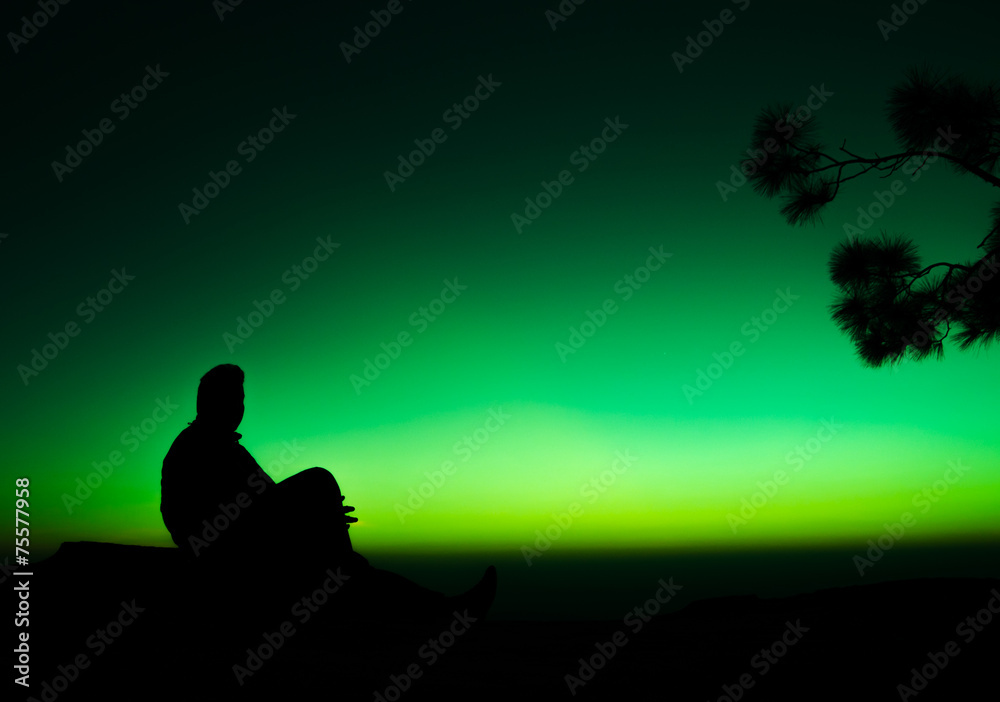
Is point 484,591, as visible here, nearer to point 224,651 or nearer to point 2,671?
point 224,651

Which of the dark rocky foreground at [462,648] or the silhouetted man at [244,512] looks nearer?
the dark rocky foreground at [462,648]

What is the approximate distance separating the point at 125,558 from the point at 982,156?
6.18 metres

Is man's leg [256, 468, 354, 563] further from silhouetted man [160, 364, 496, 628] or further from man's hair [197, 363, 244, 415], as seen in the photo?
man's hair [197, 363, 244, 415]

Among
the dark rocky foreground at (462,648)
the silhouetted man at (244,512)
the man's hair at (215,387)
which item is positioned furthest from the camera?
the man's hair at (215,387)

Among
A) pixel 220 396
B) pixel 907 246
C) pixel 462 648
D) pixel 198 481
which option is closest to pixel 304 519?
pixel 198 481

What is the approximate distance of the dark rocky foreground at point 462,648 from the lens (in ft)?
8.75

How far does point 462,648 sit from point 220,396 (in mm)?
1890

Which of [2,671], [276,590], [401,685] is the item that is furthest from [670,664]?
[2,671]

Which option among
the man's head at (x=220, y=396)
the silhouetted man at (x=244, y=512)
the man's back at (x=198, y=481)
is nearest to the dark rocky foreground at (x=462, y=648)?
the silhouetted man at (x=244, y=512)

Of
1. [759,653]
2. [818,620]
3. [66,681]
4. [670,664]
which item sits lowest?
[66,681]

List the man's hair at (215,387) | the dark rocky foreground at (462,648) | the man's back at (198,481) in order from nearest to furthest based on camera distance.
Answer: the dark rocky foreground at (462,648)
the man's back at (198,481)
the man's hair at (215,387)

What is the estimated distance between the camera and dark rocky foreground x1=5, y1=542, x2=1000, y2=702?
8.75 feet

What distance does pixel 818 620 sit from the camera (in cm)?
399

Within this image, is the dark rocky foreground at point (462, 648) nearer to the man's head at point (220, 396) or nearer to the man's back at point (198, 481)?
the man's back at point (198, 481)
